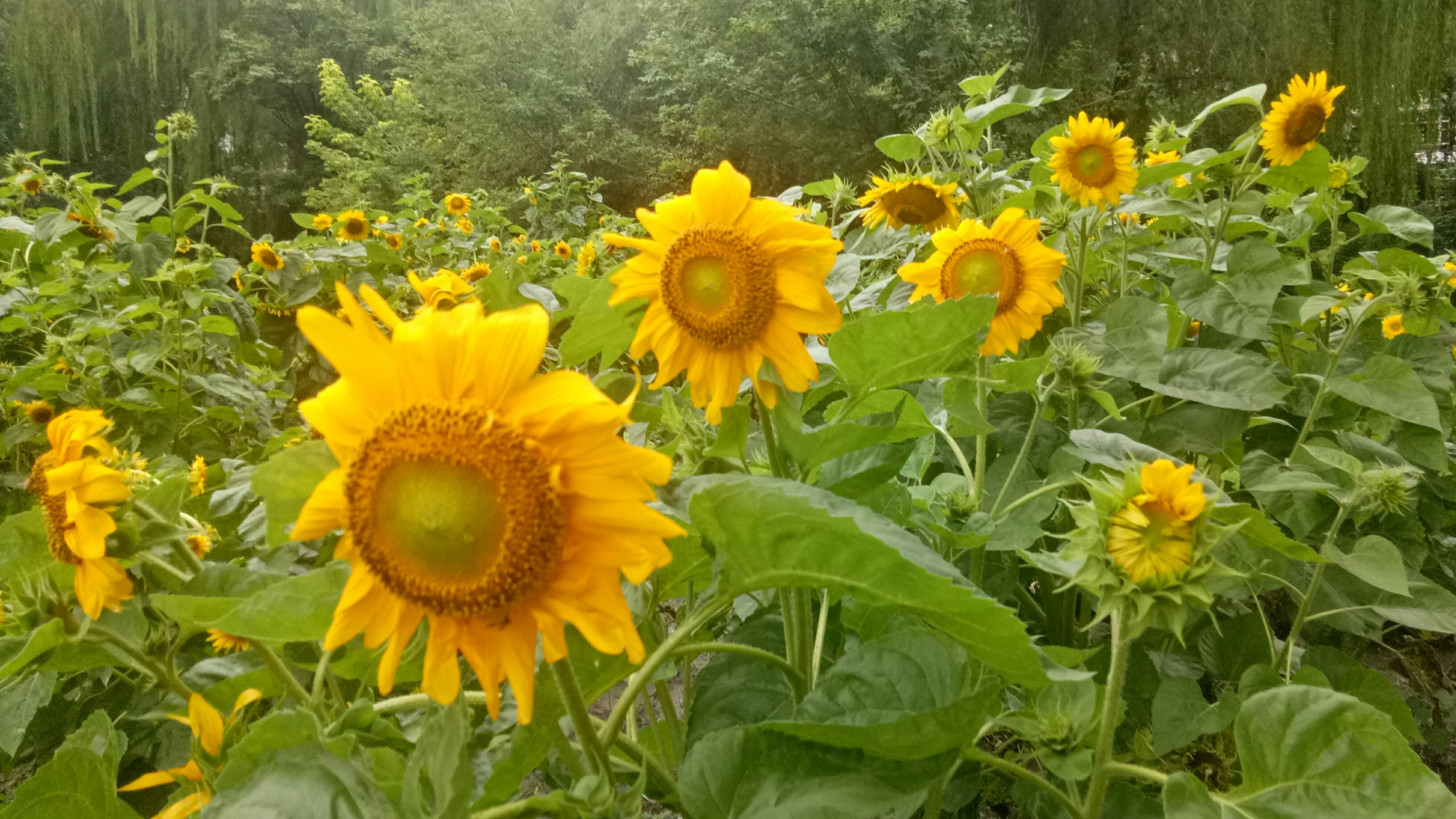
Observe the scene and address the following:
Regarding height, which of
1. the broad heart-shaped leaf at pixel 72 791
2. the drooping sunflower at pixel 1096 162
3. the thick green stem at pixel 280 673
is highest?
the drooping sunflower at pixel 1096 162

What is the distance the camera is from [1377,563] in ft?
2.92

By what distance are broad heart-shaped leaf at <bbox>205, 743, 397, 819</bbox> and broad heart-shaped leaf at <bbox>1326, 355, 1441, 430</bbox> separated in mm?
1188

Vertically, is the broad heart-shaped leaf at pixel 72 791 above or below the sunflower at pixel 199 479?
above

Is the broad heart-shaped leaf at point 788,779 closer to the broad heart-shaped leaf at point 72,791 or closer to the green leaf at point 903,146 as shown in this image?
the broad heart-shaped leaf at point 72,791

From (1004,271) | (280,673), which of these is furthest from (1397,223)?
(280,673)

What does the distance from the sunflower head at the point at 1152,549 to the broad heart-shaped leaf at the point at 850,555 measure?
157mm

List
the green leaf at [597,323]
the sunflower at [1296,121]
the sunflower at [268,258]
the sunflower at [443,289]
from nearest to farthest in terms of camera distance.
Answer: the green leaf at [597,323] < the sunflower at [443,289] < the sunflower at [1296,121] < the sunflower at [268,258]

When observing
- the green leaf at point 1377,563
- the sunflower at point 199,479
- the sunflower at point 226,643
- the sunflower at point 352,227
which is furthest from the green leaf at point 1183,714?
the sunflower at point 352,227

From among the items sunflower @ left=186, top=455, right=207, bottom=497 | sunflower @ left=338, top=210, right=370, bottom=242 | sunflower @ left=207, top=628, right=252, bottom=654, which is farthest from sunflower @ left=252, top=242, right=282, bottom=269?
sunflower @ left=207, top=628, right=252, bottom=654

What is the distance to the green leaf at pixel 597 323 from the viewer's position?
0.64 metres

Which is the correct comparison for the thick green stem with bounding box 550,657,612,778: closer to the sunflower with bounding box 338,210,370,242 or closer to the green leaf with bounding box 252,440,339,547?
the green leaf with bounding box 252,440,339,547

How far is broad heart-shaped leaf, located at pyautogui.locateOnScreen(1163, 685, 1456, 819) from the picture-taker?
53 cm

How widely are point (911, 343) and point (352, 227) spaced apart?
8.28 ft

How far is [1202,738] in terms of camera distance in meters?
1.00
